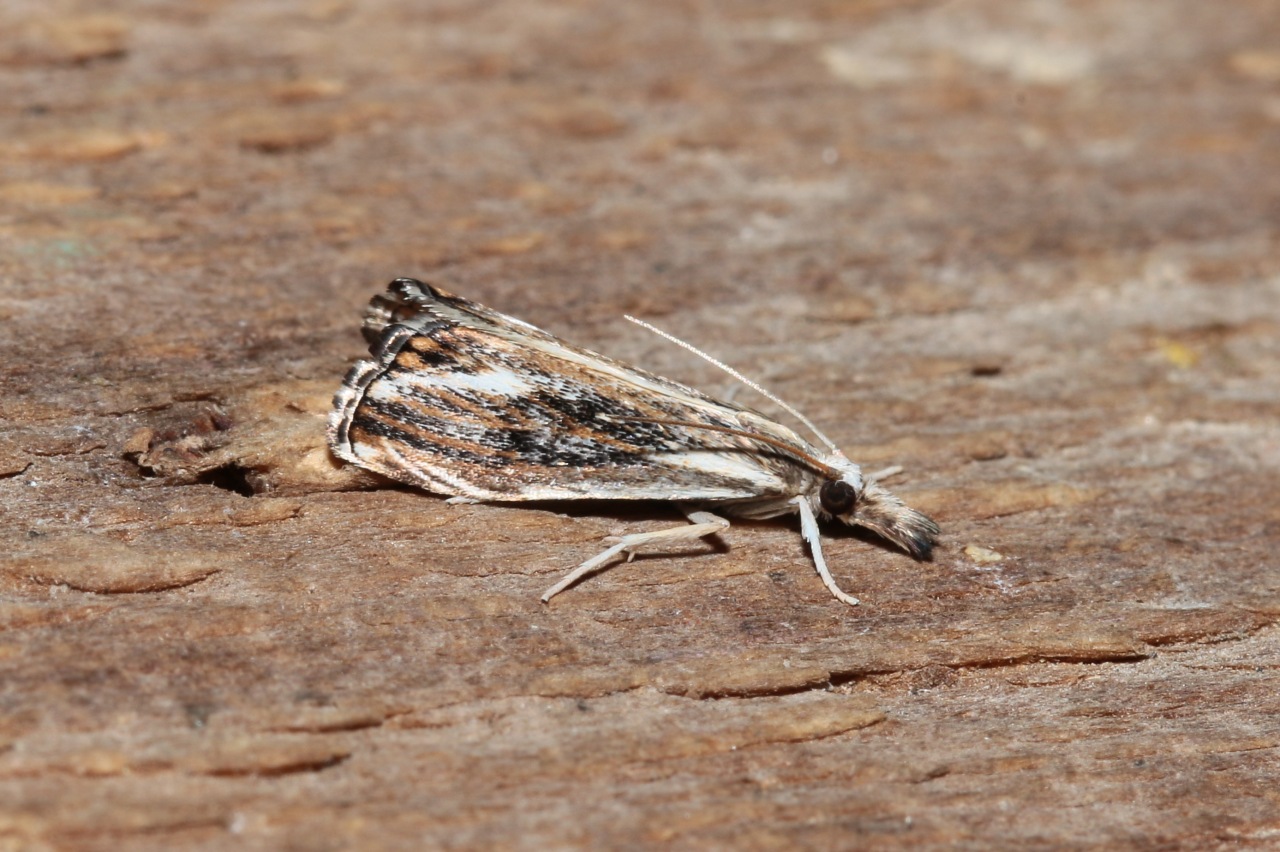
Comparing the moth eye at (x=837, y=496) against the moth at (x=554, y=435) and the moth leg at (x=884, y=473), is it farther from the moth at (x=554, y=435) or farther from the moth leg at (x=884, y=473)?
the moth leg at (x=884, y=473)

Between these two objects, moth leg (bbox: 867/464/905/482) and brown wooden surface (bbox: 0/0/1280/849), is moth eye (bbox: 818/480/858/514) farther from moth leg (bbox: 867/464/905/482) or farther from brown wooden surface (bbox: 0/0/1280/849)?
moth leg (bbox: 867/464/905/482)

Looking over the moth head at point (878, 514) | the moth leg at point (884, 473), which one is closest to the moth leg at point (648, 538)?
the moth head at point (878, 514)

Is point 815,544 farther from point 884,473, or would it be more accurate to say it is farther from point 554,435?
point 554,435

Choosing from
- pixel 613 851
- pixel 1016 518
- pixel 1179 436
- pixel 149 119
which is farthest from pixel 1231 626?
pixel 149 119

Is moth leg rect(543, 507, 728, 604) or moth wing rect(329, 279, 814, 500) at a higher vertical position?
moth wing rect(329, 279, 814, 500)

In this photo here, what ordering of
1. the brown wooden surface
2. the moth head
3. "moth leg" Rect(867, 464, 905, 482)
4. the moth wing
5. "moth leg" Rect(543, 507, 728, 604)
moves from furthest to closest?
"moth leg" Rect(867, 464, 905, 482), the moth head, the moth wing, "moth leg" Rect(543, 507, 728, 604), the brown wooden surface

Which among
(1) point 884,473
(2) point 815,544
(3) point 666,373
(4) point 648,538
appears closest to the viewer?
(4) point 648,538

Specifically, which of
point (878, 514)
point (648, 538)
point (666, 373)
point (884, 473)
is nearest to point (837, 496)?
point (878, 514)

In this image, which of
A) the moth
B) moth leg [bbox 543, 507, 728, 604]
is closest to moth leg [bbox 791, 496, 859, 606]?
the moth

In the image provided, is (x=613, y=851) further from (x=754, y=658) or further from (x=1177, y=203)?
(x=1177, y=203)
